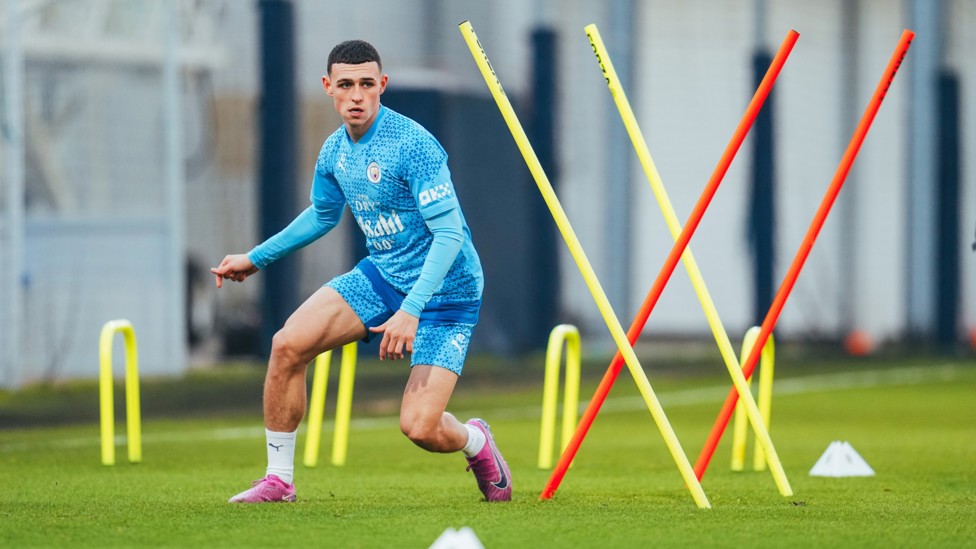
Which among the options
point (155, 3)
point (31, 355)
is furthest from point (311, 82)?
point (31, 355)

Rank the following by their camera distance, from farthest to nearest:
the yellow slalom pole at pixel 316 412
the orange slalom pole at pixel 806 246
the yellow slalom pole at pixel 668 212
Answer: the yellow slalom pole at pixel 316 412, the orange slalom pole at pixel 806 246, the yellow slalom pole at pixel 668 212

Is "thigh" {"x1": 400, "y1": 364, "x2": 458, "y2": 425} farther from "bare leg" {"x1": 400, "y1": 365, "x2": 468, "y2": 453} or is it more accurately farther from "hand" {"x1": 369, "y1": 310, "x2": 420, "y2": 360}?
"hand" {"x1": 369, "y1": 310, "x2": 420, "y2": 360}

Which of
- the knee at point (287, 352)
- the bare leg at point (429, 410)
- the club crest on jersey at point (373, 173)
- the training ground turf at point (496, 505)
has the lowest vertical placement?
the training ground turf at point (496, 505)

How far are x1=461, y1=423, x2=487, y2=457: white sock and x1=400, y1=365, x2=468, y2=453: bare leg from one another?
0.11m

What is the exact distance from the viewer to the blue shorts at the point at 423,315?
7.32 metres

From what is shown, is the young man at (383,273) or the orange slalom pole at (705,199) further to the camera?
the orange slalom pole at (705,199)

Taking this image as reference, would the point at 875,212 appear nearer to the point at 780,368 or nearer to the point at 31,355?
the point at 780,368

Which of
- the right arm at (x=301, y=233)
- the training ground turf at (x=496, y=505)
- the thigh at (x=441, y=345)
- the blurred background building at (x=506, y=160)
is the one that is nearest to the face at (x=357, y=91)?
the right arm at (x=301, y=233)

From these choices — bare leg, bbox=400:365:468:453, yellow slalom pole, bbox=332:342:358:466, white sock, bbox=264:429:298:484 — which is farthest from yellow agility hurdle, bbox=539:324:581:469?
white sock, bbox=264:429:298:484

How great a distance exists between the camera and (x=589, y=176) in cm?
2478

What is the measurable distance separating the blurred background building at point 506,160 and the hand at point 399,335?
1070cm

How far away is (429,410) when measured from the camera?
716 cm

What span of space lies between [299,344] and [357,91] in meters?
1.10

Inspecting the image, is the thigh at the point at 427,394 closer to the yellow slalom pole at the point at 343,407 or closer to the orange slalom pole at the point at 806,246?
the orange slalom pole at the point at 806,246
